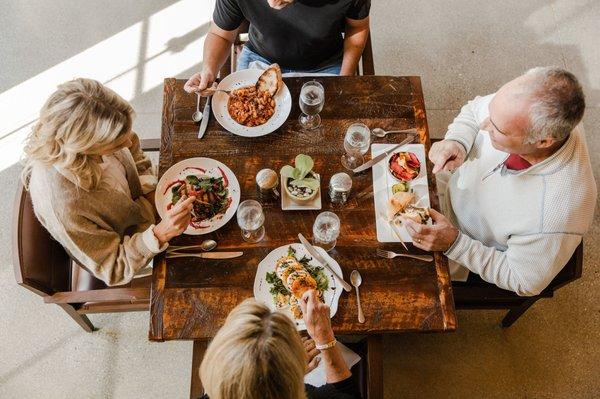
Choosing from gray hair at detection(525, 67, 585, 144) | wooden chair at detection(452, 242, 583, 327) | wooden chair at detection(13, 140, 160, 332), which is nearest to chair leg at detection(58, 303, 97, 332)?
wooden chair at detection(13, 140, 160, 332)

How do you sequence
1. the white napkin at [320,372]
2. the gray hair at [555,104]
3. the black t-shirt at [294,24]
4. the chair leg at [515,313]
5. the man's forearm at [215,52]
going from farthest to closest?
1. the man's forearm at [215,52]
2. the black t-shirt at [294,24]
3. the chair leg at [515,313]
4. the white napkin at [320,372]
5. the gray hair at [555,104]

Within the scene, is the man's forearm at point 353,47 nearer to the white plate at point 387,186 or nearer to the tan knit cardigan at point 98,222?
the white plate at point 387,186

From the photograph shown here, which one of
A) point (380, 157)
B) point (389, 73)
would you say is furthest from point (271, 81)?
point (389, 73)

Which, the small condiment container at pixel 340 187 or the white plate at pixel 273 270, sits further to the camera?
the small condiment container at pixel 340 187

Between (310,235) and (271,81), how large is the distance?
27.6 inches

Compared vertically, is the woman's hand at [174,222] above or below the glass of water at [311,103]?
below

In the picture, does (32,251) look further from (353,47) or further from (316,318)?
(353,47)

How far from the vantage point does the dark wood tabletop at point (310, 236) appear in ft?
5.43

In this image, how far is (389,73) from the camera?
3361 millimetres

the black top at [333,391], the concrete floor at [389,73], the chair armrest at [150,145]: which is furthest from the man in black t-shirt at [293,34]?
the black top at [333,391]

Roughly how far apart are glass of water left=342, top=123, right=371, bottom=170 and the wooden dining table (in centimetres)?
3

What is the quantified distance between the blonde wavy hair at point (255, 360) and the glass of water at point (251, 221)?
53cm

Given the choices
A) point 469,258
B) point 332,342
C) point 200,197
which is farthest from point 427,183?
point 200,197

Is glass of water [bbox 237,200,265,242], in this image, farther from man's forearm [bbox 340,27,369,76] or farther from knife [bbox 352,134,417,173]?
man's forearm [bbox 340,27,369,76]
